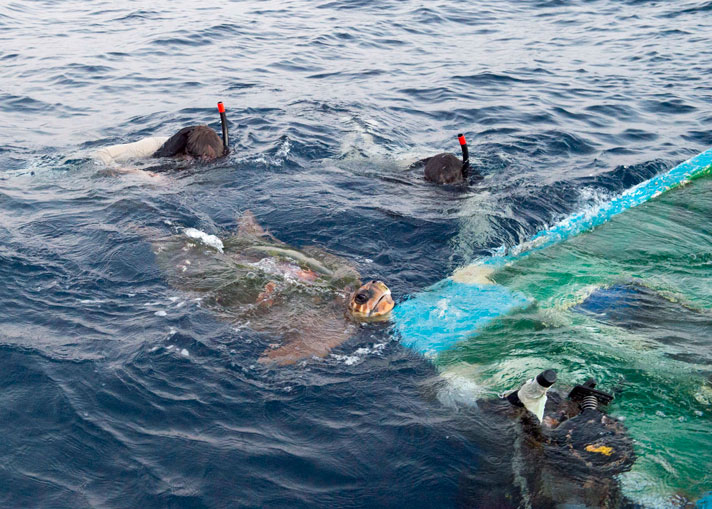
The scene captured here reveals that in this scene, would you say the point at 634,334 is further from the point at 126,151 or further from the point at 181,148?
the point at 126,151

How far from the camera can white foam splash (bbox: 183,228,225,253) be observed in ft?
21.0

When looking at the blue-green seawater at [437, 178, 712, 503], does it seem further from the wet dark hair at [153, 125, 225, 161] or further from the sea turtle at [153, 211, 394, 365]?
the wet dark hair at [153, 125, 225, 161]

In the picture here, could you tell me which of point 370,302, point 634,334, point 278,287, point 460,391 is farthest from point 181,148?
point 634,334

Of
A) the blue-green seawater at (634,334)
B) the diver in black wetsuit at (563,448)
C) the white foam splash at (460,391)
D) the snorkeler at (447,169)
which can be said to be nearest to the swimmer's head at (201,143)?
the snorkeler at (447,169)

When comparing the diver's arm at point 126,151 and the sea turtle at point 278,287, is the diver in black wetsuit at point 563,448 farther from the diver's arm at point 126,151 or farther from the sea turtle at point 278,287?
the diver's arm at point 126,151

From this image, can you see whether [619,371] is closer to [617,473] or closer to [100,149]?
[617,473]

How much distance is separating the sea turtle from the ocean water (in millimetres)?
157

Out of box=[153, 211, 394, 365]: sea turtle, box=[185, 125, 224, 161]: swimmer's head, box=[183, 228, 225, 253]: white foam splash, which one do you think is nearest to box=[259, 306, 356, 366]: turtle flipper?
box=[153, 211, 394, 365]: sea turtle

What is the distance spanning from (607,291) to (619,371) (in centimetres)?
126

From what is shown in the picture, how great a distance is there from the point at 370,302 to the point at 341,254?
1.33m

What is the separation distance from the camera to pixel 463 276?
239 inches

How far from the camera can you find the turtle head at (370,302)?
208 inches

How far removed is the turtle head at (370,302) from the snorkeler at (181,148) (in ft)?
12.9

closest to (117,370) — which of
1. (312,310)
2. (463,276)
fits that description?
(312,310)
